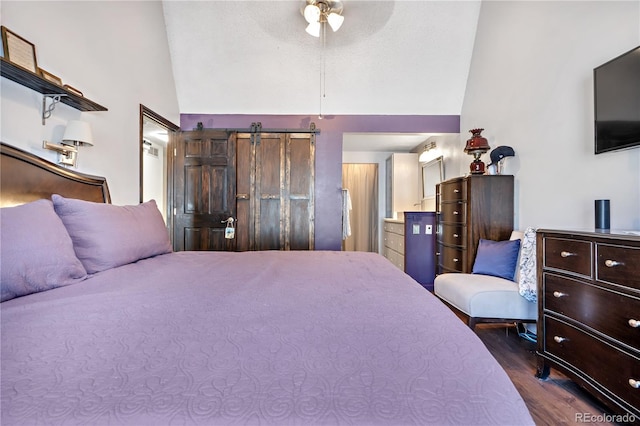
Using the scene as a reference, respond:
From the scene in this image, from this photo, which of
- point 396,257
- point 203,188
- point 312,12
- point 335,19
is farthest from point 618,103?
point 203,188

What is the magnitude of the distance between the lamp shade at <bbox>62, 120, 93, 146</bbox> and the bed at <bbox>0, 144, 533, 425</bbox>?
0.96 m

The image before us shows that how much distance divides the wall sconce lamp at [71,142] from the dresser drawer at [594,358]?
320cm

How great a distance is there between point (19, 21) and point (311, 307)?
241 centimetres

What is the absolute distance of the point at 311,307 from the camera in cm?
91

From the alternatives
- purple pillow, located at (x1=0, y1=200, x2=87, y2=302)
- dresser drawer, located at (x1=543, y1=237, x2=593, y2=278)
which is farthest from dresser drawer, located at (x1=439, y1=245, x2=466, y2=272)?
purple pillow, located at (x1=0, y1=200, x2=87, y2=302)

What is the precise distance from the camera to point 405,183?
5172 millimetres

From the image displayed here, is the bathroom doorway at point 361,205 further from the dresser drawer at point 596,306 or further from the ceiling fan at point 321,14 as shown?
the dresser drawer at point 596,306

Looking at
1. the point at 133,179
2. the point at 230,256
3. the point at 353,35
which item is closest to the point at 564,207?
the point at 230,256

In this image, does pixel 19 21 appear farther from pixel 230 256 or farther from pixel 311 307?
pixel 311 307

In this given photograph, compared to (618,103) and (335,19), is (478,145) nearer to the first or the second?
(618,103)

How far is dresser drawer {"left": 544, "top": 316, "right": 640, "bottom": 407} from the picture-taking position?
48.4 inches

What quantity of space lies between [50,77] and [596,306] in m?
3.40

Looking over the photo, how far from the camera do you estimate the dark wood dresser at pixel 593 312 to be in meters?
1.23

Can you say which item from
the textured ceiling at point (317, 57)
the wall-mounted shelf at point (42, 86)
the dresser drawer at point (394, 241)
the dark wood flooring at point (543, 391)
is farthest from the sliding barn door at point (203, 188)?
the dark wood flooring at point (543, 391)
